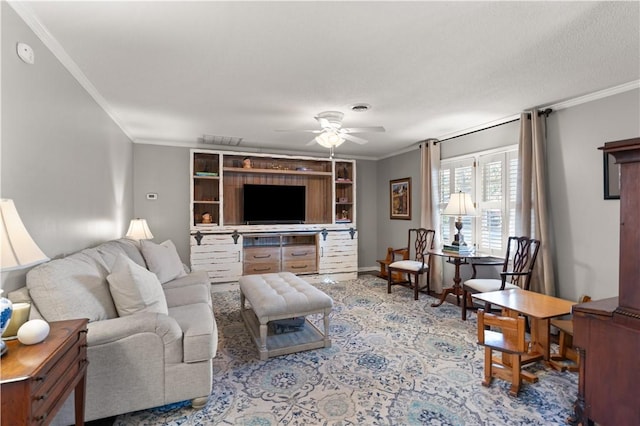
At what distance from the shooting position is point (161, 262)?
11.5 feet

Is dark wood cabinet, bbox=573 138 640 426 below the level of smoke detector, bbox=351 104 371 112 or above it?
below

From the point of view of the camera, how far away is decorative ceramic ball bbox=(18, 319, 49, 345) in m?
1.30

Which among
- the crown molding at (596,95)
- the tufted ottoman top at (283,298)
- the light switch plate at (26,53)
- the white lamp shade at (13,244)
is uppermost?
the crown molding at (596,95)

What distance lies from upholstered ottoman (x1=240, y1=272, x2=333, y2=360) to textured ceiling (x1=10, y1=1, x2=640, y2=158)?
6.40 ft

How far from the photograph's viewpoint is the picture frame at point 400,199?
584 cm

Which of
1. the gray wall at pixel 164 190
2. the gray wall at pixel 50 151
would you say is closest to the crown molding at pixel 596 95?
the gray wall at pixel 50 151

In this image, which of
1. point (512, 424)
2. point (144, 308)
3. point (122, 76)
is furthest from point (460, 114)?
point (144, 308)

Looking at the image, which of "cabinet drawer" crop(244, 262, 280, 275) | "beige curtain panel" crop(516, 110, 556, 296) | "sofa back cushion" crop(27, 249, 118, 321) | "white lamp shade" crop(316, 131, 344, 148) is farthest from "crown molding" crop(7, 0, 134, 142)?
"beige curtain panel" crop(516, 110, 556, 296)

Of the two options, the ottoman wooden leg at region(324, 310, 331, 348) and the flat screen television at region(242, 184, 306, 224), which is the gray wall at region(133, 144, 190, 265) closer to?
the flat screen television at region(242, 184, 306, 224)

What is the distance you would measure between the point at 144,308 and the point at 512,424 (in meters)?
2.45

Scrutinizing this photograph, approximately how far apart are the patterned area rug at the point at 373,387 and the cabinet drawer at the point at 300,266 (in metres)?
2.04

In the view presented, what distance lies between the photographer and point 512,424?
76.0 inches

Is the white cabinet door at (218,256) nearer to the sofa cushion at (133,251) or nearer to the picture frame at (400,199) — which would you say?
the sofa cushion at (133,251)

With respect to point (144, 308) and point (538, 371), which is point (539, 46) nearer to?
point (538, 371)
